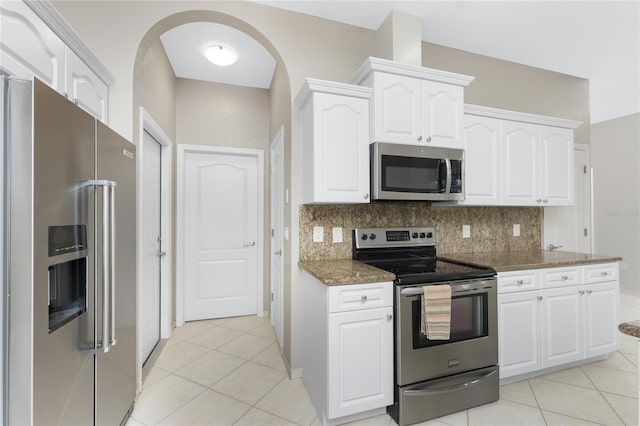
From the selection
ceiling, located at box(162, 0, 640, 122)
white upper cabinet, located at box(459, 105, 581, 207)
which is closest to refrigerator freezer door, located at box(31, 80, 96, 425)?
ceiling, located at box(162, 0, 640, 122)

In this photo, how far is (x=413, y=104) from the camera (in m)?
2.12

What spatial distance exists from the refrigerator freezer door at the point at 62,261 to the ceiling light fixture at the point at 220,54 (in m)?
1.93

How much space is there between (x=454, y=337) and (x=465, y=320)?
0.45 ft

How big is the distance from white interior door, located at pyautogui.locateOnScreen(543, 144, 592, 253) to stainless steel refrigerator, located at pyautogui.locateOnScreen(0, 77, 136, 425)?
389 centimetres

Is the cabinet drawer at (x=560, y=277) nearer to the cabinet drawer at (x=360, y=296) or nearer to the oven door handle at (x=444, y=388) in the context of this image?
the oven door handle at (x=444, y=388)

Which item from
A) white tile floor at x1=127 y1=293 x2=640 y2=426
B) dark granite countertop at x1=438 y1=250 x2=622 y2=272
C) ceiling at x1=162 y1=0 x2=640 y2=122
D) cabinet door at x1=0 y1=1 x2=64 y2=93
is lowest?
white tile floor at x1=127 y1=293 x2=640 y2=426

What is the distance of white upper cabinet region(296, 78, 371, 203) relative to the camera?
1.96 metres

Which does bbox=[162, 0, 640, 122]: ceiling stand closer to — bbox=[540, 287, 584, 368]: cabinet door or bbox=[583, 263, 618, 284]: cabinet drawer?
bbox=[583, 263, 618, 284]: cabinet drawer

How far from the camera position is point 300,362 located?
2275 millimetres

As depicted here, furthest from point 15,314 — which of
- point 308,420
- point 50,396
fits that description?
point 308,420

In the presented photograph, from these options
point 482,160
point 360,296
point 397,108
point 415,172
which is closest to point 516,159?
point 482,160

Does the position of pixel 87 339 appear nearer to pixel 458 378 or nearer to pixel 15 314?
pixel 15 314

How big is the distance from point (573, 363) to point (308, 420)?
221cm

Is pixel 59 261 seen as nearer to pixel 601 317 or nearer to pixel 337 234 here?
pixel 337 234
